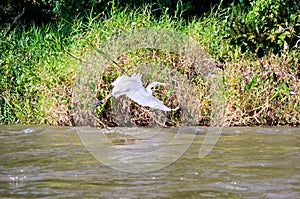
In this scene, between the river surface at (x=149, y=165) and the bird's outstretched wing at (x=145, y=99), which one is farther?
the bird's outstretched wing at (x=145, y=99)

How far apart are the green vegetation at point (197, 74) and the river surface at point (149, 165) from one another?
505 millimetres

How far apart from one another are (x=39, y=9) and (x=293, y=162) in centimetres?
901

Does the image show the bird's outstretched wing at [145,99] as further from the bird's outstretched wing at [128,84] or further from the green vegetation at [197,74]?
the green vegetation at [197,74]

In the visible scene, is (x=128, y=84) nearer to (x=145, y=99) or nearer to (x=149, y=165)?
(x=145, y=99)

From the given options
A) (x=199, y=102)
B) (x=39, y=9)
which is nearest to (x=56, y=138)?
(x=199, y=102)

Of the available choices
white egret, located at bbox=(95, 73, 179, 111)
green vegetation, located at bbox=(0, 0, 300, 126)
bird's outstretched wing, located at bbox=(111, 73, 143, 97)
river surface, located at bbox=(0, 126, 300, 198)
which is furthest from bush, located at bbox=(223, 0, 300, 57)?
white egret, located at bbox=(95, 73, 179, 111)

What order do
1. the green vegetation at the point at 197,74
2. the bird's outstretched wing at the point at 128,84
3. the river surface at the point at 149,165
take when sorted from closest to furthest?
the river surface at the point at 149,165 < the bird's outstretched wing at the point at 128,84 < the green vegetation at the point at 197,74

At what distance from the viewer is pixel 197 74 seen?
313 inches

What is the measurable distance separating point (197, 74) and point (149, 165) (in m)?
3.15

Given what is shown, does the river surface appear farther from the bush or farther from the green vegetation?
the bush

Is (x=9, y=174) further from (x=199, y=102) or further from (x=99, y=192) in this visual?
(x=199, y=102)

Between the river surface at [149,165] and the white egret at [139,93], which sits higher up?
the white egret at [139,93]

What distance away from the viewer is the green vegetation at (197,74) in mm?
7512

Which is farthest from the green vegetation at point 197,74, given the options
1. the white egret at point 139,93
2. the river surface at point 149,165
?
the white egret at point 139,93
